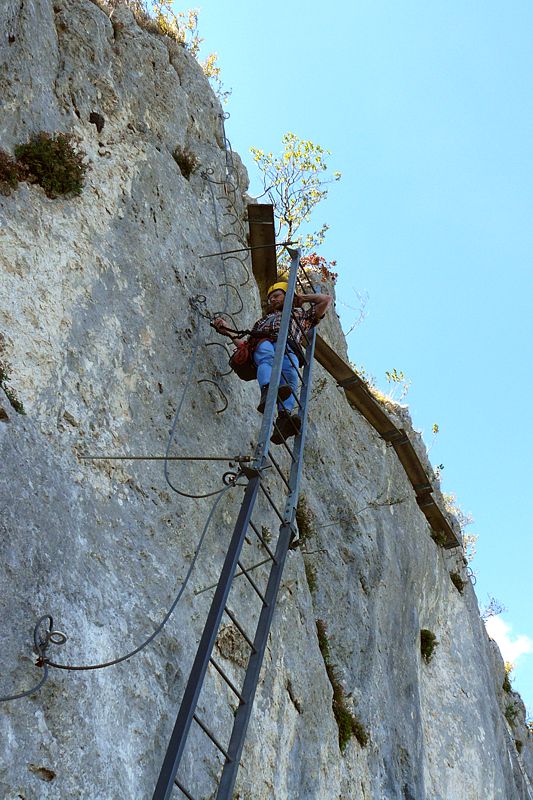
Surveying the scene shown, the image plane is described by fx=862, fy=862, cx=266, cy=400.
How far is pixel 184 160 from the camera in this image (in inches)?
412

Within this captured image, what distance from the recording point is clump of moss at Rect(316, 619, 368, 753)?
947 centimetres

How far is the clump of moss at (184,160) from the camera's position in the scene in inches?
409

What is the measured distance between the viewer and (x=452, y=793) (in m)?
12.7

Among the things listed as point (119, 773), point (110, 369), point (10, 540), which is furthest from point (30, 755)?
point (110, 369)

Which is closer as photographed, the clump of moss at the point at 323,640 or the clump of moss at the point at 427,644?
the clump of moss at the point at 323,640

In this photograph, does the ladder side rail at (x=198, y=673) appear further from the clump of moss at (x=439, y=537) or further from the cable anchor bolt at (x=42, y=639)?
the clump of moss at (x=439, y=537)

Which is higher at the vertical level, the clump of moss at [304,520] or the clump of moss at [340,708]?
the clump of moss at [304,520]

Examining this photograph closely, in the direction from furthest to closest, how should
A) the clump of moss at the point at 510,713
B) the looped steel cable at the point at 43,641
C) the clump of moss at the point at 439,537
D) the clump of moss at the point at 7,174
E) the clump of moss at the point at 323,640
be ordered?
the clump of moss at the point at 510,713
the clump of moss at the point at 439,537
the clump of moss at the point at 323,640
the clump of moss at the point at 7,174
the looped steel cable at the point at 43,641

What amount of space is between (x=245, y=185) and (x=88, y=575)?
7.88 metres

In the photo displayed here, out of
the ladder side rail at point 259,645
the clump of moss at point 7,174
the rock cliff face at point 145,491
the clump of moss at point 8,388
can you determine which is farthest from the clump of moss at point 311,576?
the clump of moss at point 7,174

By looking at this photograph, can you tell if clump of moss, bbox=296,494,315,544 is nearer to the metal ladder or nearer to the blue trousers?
the blue trousers

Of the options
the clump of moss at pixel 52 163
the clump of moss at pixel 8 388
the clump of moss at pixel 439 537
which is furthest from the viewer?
the clump of moss at pixel 439 537

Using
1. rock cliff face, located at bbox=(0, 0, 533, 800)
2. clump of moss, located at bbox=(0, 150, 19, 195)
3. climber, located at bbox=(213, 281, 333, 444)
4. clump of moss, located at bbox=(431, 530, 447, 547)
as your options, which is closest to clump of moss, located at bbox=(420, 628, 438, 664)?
rock cliff face, located at bbox=(0, 0, 533, 800)

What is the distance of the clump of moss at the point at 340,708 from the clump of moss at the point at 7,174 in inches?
232
